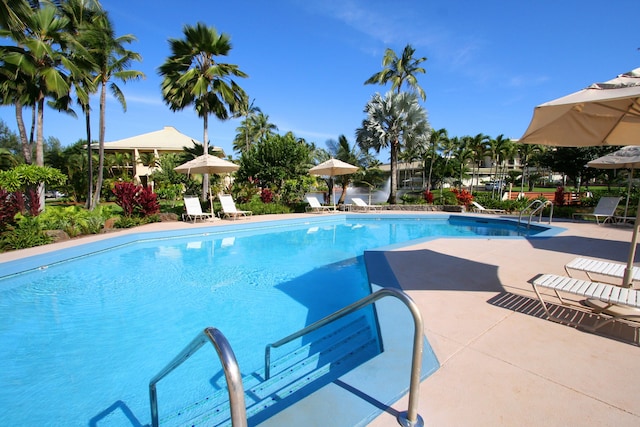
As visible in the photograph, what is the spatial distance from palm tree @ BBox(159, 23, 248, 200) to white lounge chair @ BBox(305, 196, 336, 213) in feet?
17.5

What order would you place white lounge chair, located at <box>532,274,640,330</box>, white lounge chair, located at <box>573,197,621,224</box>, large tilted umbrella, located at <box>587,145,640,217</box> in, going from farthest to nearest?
white lounge chair, located at <box>573,197,621,224</box> < large tilted umbrella, located at <box>587,145,640,217</box> < white lounge chair, located at <box>532,274,640,330</box>

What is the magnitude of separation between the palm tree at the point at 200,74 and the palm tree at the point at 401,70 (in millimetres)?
10618

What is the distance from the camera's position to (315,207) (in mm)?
15297

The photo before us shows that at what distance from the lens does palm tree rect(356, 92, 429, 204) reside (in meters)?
17.4

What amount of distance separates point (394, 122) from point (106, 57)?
15.5 m

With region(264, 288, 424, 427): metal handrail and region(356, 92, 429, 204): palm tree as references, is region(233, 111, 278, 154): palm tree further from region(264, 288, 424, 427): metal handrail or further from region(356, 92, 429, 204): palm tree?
region(264, 288, 424, 427): metal handrail

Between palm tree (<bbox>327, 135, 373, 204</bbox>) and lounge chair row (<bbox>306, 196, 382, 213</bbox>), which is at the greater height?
palm tree (<bbox>327, 135, 373, 204</bbox>)

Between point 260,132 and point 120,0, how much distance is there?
27372 mm

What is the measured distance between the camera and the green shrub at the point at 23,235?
24.2ft

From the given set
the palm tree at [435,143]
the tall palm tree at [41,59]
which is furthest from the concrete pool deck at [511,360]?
the palm tree at [435,143]

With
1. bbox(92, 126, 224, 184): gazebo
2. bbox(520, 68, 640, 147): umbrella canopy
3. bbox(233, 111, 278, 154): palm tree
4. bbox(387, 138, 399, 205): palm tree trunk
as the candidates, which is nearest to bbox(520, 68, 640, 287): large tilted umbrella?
bbox(520, 68, 640, 147): umbrella canopy

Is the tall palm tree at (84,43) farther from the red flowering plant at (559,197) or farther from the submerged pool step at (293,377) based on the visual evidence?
the red flowering plant at (559,197)

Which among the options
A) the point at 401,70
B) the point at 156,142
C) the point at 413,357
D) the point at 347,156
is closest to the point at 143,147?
the point at 156,142

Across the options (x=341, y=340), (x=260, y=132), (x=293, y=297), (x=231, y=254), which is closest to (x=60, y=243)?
(x=231, y=254)
